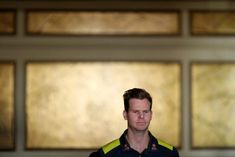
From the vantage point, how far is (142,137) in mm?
2902

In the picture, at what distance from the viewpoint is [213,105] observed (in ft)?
16.7

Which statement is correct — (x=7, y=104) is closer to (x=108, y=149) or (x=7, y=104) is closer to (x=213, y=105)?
(x=213, y=105)

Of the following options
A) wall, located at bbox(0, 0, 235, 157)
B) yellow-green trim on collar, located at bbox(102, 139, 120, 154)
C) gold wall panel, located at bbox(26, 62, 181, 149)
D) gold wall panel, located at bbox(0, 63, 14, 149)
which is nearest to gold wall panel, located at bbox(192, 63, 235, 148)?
wall, located at bbox(0, 0, 235, 157)

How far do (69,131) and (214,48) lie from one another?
1.47 metres

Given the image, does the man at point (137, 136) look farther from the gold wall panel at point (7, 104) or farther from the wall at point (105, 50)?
the gold wall panel at point (7, 104)

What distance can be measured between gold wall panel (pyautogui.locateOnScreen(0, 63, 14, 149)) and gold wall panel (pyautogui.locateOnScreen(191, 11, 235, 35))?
1654 mm

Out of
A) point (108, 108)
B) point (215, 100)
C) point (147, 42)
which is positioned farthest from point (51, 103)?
point (215, 100)

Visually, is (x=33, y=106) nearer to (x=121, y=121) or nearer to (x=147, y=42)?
(x=121, y=121)

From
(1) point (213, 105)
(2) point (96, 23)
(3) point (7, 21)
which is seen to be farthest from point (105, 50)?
(1) point (213, 105)

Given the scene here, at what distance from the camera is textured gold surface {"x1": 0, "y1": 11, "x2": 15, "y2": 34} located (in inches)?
199

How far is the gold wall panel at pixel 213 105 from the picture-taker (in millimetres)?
5062

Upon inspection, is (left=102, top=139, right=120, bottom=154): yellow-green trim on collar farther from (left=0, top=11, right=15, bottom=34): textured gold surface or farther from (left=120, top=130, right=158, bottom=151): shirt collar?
(left=0, top=11, right=15, bottom=34): textured gold surface

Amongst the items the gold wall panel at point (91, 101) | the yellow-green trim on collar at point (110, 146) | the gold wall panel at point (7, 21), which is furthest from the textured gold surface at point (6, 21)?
the yellow-green trim on collar at point (110, 146)

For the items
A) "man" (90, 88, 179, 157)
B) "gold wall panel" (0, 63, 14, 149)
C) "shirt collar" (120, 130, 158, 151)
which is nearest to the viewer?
"man" (90, 88, 179, 157)
